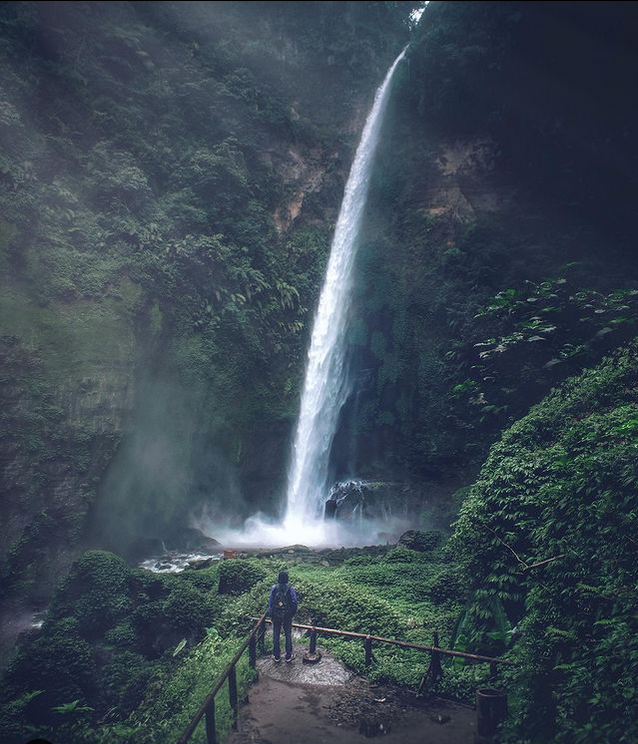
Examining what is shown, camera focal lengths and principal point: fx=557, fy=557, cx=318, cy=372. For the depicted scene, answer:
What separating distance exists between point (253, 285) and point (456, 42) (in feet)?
36.8

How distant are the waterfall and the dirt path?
11.8 metres

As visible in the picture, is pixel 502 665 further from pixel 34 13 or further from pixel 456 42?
pixel 34 13

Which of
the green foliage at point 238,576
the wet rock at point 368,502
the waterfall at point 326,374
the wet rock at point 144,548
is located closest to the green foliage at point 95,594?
the green foliage at point 238,576

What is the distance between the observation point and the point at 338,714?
738cm

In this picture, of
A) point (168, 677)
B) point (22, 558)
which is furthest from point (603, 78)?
point (22, 558)

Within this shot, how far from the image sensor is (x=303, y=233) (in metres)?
24.5

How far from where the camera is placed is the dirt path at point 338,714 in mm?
6840

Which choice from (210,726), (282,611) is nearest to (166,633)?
(282,611)

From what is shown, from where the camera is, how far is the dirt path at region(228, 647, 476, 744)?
22.4 feet

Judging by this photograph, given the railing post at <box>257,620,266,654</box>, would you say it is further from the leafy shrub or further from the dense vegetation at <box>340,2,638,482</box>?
the dense vegetation at <box>340,2,638,482</box>

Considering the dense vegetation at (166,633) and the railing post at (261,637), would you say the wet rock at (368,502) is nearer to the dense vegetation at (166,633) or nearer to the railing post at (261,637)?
the dense vegetation at (166,633)

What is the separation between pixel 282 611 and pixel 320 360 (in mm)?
14003

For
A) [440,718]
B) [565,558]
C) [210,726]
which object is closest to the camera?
[210,726]

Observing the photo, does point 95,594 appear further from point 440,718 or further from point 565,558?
point 565,558
